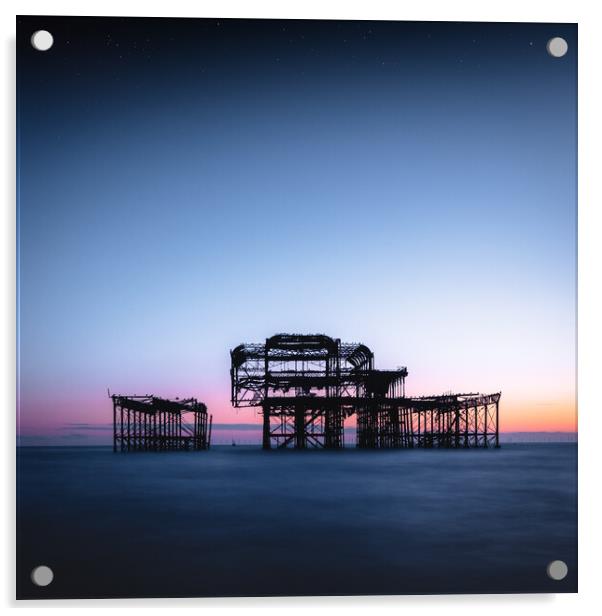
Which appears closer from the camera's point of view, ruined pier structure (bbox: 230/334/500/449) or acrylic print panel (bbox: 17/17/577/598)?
acrylic print panel (bbox: 17/17/577/598)

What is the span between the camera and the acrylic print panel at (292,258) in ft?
21.2

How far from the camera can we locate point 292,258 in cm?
748

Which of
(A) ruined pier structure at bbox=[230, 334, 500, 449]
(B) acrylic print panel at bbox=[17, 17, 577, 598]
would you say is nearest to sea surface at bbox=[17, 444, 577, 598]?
(B) acrylic print panel at bbox=[17, 17, 577, 598]

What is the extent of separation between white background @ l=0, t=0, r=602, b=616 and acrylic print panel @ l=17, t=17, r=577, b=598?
9 centimetres

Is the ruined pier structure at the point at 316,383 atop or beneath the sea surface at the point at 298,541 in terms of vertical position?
atop

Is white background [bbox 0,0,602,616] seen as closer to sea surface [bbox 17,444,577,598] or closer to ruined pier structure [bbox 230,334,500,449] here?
sea surface [bbox 17,444,577,598]

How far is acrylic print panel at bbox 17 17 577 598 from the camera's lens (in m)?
6.46

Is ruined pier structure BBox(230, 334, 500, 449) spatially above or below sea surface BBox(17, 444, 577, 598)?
above

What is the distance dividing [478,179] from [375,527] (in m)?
3.12
